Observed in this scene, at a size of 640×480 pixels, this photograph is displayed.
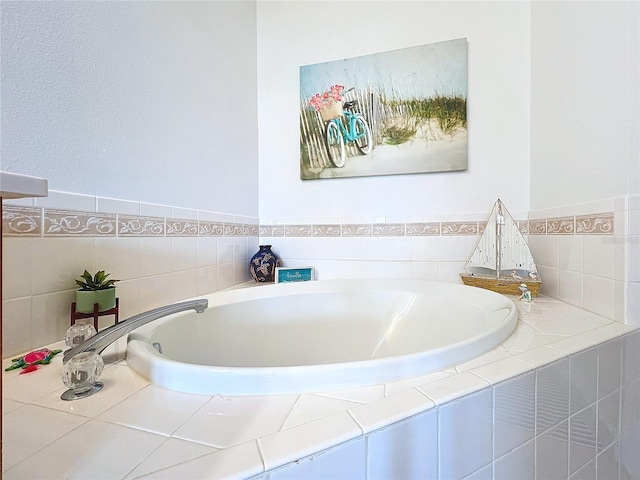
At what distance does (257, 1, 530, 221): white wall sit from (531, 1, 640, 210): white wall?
9 centimetres

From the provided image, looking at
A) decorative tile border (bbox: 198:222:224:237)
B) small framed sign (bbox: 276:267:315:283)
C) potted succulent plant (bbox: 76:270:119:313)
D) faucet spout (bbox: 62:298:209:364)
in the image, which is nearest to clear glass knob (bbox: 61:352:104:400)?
faucet spout (bbox: 62:298:209:364)

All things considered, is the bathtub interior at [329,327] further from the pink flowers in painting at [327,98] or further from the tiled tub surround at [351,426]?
the pink flowers in painting at [327,98]

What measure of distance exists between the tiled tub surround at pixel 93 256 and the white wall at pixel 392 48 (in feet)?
1.96

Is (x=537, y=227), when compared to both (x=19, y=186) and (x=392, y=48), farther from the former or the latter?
(x=19, y=186)

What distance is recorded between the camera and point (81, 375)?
0.47m

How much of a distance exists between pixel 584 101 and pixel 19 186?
57.5 inches

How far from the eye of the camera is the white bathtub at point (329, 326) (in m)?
0.75

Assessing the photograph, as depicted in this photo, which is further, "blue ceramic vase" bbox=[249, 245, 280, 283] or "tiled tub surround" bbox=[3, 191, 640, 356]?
"blue ceramic vase" bbox=[249, 245, 280, 283]

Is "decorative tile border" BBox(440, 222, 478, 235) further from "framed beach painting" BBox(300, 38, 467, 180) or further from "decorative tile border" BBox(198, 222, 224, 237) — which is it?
"decorative tile border" BBox(198, 222, 224, 237)

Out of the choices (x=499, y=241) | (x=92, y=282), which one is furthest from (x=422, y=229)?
(x=92, y=282)

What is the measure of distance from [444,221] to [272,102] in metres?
1.20

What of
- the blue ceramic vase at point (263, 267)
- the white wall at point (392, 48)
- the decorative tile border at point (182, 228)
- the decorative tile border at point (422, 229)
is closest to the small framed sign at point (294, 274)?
the blue ceramic vase at point (263, 267)

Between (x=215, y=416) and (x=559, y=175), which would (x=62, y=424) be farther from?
(x=559, y=175)

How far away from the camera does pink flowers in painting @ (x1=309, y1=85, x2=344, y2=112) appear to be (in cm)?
154
